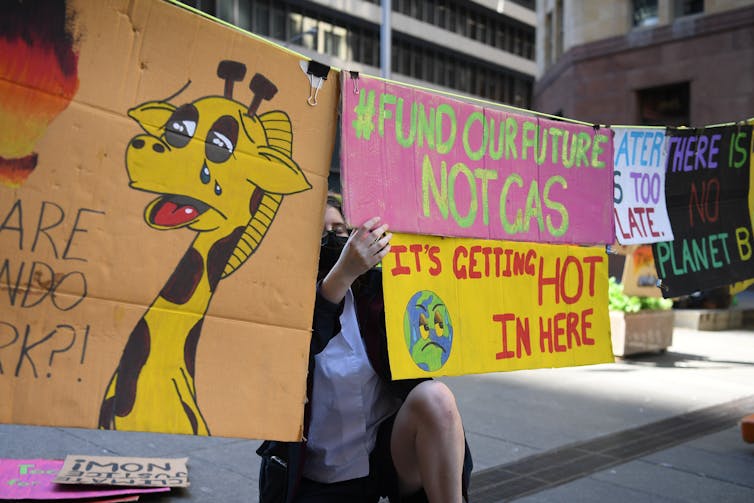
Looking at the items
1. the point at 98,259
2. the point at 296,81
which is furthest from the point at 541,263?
the point at 98,259

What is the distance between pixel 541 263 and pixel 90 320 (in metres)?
1.73

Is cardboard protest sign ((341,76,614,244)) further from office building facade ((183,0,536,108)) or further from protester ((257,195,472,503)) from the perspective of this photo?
office building facade ((183,0,536,108))

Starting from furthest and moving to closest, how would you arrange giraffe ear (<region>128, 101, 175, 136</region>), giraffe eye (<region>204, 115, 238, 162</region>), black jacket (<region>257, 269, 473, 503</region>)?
black jacket (<region>257, 269, 473, 503</region>) < giraffe eye (<region>204, 115, 238, 162</region>) < giraffe ear (<region>128, 101, 175, 136</region>)

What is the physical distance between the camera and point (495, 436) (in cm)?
505

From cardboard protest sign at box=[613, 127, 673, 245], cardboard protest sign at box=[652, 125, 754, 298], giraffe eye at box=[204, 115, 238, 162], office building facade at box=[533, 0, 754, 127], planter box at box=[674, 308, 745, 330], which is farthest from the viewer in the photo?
office building facade at box=[533, 0, 754, 127]

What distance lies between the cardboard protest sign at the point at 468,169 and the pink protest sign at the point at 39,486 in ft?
6.19

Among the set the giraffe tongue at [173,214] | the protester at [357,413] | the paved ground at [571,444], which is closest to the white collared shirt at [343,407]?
the protester at [357,413]

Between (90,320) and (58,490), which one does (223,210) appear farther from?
(58,490)

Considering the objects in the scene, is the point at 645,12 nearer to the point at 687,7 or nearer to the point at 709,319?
the point at 687,7

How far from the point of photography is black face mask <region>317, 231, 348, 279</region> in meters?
2.61

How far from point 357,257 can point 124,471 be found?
6.66 feet

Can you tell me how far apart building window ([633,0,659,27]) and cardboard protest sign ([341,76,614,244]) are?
60.2 feet

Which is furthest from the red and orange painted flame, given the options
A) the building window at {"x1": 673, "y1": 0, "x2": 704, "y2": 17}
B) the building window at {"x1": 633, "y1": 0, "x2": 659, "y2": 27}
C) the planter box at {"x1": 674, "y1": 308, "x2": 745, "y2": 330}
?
the building window at {"x1": 633, "y1": 0, "x2": 659, "y2": 27}

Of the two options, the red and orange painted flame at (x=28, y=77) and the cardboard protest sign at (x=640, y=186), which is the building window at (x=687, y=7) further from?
the red and orange painted flame at (x=28, y=77)
